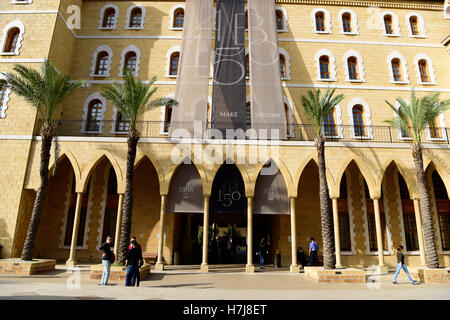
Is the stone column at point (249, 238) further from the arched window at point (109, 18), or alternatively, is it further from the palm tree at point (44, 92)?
the arched window at point (109, 18)

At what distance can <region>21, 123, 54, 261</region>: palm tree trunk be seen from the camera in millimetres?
11117

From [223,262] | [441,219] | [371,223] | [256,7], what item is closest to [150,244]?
[223,262]

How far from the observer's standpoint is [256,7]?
17688 millimetres

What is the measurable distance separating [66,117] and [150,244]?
9.48 meters

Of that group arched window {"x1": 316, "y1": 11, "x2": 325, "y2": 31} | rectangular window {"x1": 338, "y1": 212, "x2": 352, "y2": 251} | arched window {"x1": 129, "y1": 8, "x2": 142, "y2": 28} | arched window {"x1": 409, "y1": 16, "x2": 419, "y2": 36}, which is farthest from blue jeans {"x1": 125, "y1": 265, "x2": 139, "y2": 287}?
arched window {"x1": 409, "y1": 16, "x2": 419, "y2": 36}

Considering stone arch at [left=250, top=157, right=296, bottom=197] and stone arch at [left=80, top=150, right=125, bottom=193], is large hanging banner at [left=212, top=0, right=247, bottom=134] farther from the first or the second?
stone arch at [left=80, top=150, right=125, bottom=193]

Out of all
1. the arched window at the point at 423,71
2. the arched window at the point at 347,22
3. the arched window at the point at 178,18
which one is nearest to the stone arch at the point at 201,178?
the arched window at the point at 178,18

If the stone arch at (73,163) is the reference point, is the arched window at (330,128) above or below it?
above


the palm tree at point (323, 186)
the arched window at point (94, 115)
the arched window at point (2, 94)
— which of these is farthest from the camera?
the arched window at point (94, 115)

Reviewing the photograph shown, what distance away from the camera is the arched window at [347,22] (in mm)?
19656

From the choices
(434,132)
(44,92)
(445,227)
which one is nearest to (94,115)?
(44,92)

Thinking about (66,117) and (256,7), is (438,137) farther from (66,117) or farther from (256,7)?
(66,117)

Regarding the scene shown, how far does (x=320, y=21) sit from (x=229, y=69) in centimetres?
913

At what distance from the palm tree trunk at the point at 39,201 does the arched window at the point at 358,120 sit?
658 inches
